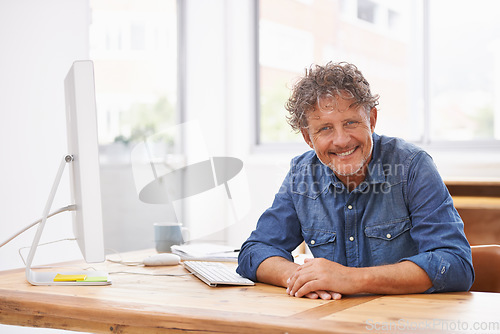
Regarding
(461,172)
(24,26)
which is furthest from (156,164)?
(461,172)

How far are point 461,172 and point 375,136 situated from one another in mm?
1884

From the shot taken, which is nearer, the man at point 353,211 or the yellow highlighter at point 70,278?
the man at point 353,211

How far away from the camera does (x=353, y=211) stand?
1768 millimetres

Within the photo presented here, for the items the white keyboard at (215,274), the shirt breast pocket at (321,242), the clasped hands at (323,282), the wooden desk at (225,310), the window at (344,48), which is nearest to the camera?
the wooden desk at (225,310)

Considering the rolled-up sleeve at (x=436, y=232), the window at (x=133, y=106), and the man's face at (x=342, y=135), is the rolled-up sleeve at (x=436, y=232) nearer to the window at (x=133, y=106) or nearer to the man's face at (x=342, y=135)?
the man's face at (x=342, y=135)

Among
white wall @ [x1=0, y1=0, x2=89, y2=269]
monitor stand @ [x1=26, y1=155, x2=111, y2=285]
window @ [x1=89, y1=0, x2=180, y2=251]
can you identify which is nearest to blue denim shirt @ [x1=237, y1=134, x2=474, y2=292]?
monitor stand @ [x1=26, y1=155, x2=111, y2=285]

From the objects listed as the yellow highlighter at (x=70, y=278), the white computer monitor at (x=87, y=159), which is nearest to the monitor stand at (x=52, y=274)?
the yellow highlighter at (x=70, y=278)

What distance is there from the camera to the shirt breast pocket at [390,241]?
170 centimetres

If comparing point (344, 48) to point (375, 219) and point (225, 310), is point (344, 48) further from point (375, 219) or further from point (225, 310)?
point (225, 310)

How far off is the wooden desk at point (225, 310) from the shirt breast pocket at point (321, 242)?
0.30 metres

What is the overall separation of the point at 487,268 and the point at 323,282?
0.60 metres

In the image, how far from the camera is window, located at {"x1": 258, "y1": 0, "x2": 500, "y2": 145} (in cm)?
363

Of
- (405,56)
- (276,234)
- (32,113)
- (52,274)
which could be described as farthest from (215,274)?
(405,56)

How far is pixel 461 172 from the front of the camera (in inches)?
139
